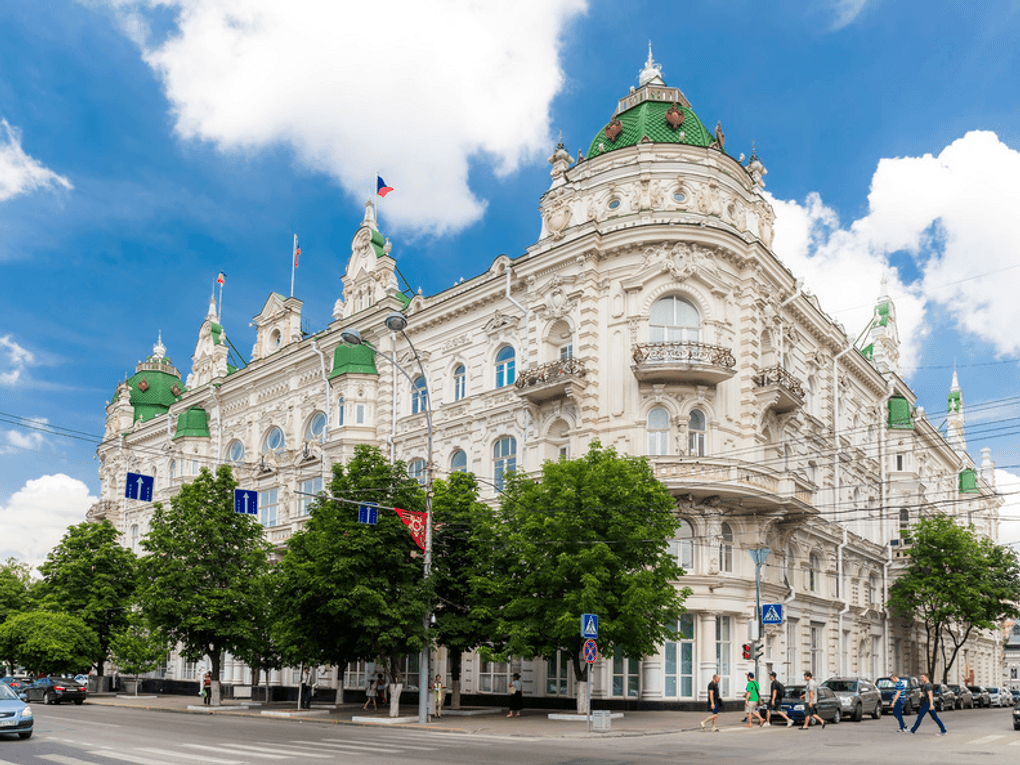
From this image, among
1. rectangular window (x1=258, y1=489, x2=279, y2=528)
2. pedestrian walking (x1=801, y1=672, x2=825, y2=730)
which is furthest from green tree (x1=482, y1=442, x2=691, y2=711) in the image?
rectangular window (x1=258, y1=489, x2=279, y2=528)

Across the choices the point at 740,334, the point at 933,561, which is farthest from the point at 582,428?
the point at 933,561

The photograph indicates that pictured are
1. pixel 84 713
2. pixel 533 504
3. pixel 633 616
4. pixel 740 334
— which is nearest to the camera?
pixel 633 616

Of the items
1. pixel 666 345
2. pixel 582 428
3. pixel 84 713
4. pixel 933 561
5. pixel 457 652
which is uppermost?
pixel 666 345

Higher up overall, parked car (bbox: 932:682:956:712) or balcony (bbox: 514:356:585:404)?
balcony (bbox: 514:356:585:404)

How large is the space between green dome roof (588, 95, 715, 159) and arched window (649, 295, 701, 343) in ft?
22.8

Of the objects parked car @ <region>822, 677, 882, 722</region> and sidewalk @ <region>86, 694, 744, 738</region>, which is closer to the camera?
sidewalk @ <region>86, 694, 744, 738</region>

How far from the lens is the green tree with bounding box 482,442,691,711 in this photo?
29688mm

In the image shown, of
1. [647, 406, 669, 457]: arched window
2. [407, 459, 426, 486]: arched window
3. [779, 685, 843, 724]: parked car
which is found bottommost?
[779, 685, 843, 724]: parked car

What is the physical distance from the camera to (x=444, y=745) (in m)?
21.8

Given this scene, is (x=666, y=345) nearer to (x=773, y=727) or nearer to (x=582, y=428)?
(x=582, y=428)

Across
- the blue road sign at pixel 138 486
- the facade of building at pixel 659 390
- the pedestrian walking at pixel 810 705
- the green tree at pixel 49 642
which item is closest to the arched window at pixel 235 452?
the facade of building at pixel 659 390

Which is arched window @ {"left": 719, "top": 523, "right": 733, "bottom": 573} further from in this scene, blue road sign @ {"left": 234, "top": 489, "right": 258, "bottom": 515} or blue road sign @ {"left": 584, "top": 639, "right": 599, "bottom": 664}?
blue road sign @ {"left": 234, "top": 489, "right": 258, "bottom": 515}

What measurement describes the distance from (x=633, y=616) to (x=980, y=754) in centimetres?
1123

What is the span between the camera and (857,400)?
55.2 meters
